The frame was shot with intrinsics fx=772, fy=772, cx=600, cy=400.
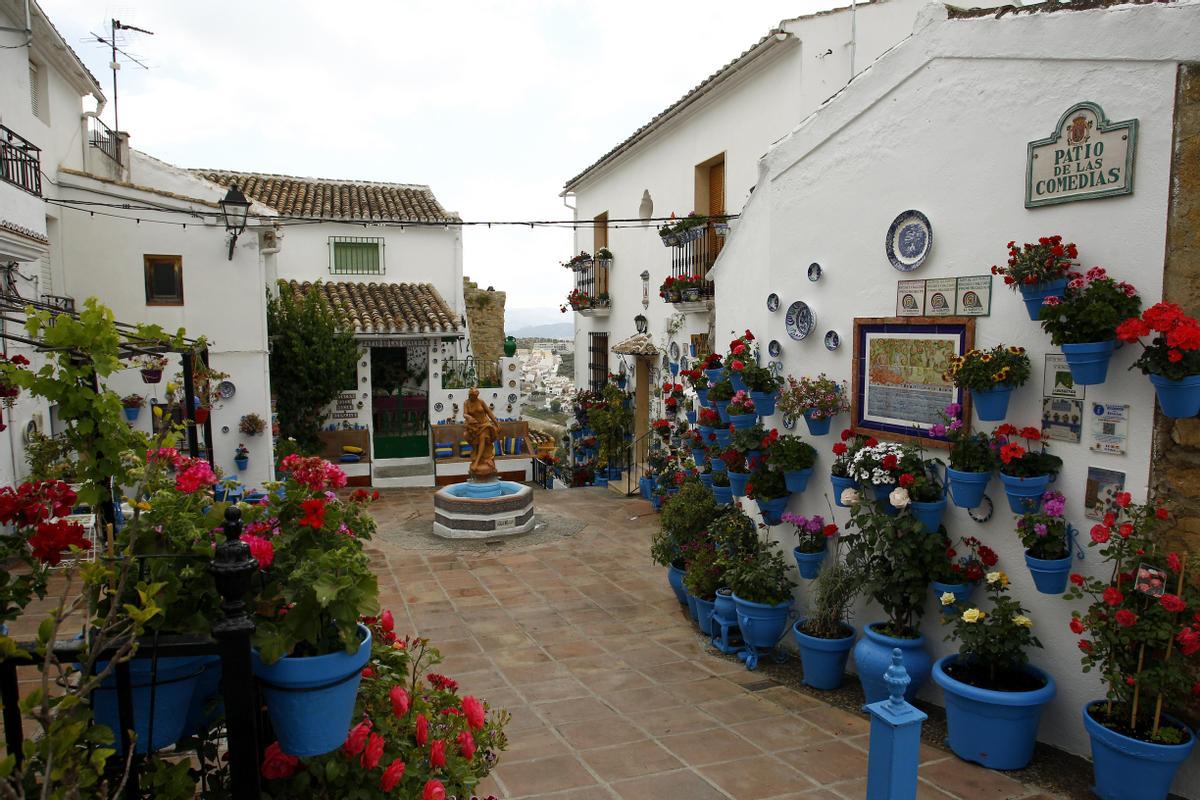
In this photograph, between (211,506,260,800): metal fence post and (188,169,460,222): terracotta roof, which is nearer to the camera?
(211,506,260,800): metal fence post

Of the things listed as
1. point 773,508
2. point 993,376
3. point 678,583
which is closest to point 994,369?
point 993,376

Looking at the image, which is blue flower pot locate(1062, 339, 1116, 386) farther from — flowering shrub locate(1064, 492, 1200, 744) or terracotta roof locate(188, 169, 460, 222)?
terracotta roof locate(188, 169, 460, 222)

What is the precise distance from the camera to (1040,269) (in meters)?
4.36

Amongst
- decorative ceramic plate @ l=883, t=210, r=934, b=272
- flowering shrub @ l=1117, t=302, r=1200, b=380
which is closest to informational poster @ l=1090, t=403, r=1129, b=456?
flowering shrub @ l=1117, t=302, r=1200, b=380

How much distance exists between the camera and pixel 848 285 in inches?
237

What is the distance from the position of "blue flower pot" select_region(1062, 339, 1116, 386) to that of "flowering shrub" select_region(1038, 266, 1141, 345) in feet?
0.13

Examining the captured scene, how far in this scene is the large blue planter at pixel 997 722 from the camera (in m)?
4.41

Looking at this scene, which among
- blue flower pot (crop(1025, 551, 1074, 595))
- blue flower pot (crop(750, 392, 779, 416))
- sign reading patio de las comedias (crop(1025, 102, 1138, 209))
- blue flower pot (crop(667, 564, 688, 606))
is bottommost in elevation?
blue flower pot (crop(667, 564, 688, 606))

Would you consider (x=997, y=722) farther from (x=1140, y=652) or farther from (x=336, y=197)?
(x=336, y=197)

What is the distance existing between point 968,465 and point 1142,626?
129 centimetres

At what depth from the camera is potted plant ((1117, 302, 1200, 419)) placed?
3695 mm

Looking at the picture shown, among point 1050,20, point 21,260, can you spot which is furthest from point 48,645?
point 21,260

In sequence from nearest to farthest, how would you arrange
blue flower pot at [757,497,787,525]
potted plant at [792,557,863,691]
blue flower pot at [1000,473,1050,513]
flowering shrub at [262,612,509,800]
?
1. flowering shrub at [262,612,509,800]
2. blue flower pot at [1000,473,1050,513]
3. potted plant at [792,557,863,691]
4. blue flower pot at [757,497,787,525]

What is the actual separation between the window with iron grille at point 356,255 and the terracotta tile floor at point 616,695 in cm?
1011
